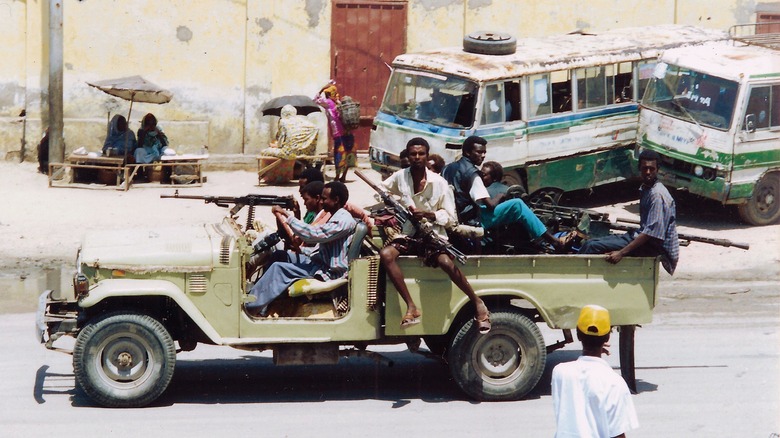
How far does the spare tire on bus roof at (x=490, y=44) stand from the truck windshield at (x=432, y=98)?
86 cm

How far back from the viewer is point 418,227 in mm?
9422

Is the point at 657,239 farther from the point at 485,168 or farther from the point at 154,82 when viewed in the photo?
the point at 154,82

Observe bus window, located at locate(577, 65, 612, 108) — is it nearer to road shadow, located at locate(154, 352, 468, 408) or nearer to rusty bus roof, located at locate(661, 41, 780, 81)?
rusty bus roof, located at locate(661, 41, 780, 81)

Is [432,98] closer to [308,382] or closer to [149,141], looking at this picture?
[149,141]

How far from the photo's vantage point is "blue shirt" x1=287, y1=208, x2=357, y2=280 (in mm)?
9383

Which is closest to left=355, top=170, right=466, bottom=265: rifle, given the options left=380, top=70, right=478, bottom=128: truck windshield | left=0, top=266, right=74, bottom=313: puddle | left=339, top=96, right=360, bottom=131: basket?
left=0, top=266, right=74, bottom=313: puddle

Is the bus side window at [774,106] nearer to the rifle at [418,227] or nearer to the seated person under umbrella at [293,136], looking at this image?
the seated person under umbrella at [293,136]

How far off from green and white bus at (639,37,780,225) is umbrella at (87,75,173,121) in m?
6.79

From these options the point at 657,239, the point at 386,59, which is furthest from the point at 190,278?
the point at 386,59

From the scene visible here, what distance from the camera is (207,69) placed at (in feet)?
63.7

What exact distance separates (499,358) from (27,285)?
6131 millimetres

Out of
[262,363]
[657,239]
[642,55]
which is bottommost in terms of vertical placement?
[262,363]

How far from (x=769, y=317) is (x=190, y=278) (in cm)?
654

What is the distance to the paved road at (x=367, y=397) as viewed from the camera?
901 centimetres
